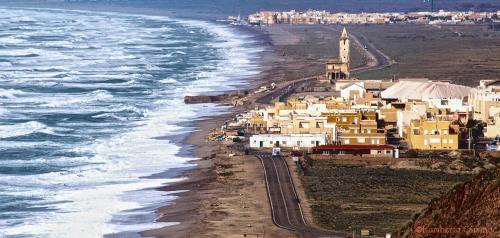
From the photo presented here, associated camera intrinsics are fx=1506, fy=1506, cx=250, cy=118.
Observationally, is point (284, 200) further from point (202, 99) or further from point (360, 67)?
point (360, 67)

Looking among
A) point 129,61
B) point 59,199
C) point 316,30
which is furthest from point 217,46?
point 59,199

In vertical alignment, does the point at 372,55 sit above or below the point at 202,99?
above

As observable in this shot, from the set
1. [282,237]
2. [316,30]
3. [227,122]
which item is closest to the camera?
[282,237]

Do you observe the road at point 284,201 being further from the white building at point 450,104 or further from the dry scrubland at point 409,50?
the dry scrubland at point 409,50

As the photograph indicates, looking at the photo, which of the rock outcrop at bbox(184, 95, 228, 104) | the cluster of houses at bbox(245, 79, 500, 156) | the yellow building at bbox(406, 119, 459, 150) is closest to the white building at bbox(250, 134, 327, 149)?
the cluster of houses at bbox(245, 79, 500, 156)

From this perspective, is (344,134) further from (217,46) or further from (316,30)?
(316,30)

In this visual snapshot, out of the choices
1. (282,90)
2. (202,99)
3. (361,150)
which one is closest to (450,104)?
(361,150)
